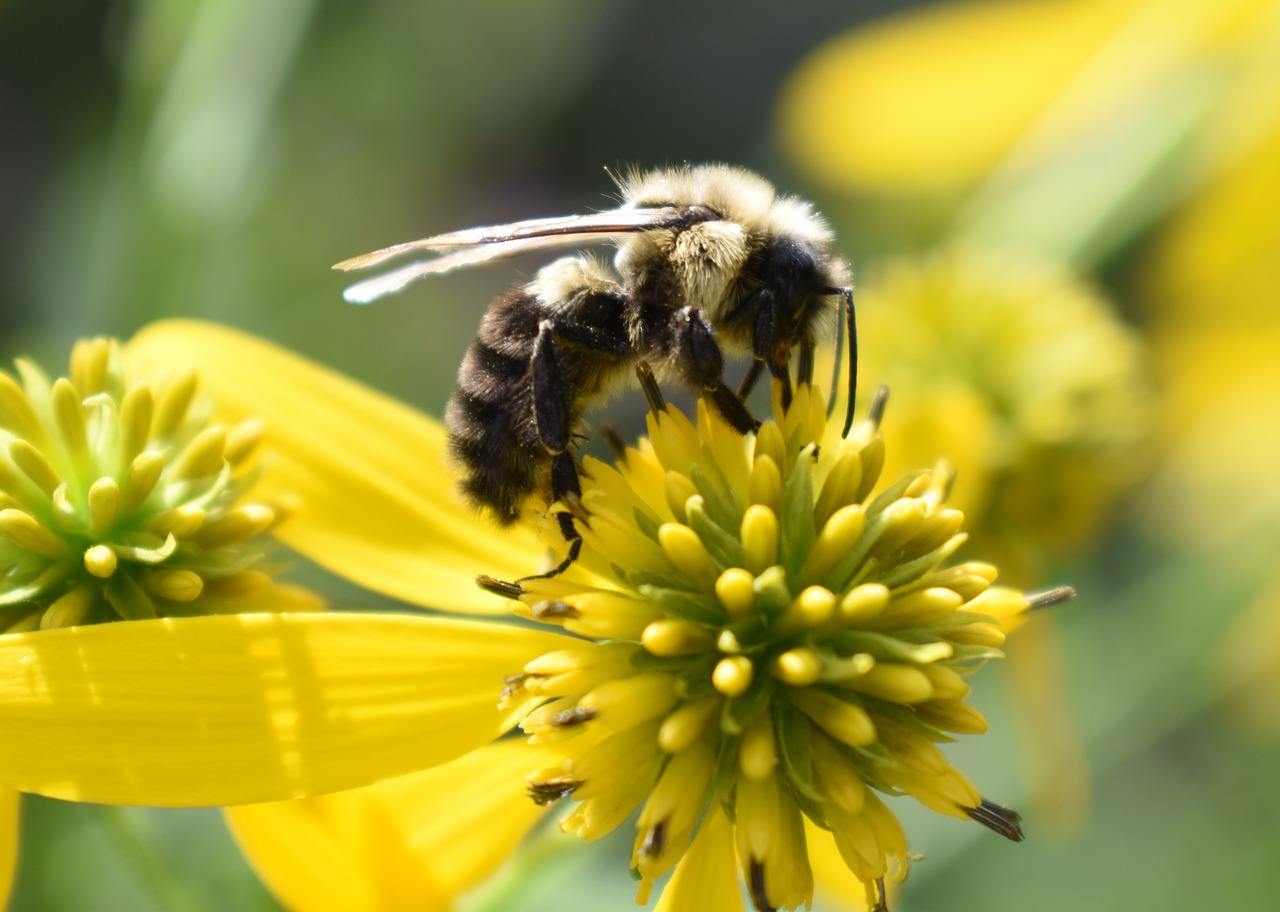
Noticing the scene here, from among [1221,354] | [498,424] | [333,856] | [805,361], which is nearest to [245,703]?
[333,856]

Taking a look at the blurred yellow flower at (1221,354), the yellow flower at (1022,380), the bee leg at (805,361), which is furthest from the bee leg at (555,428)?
the blurred yellow flower at (1221,354)

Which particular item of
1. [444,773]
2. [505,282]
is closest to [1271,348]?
[505,282]

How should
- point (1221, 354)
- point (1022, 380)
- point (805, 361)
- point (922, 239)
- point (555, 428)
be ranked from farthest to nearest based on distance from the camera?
point (1221, 354) → point (922, 239) → point (1022, 380) → point (805, 361) → point (555, 428)

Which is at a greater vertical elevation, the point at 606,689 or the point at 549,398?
the point at 549,398

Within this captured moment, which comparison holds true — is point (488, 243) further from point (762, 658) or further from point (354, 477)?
point (762, 658)

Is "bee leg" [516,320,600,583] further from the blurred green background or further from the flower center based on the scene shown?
the blurred green background

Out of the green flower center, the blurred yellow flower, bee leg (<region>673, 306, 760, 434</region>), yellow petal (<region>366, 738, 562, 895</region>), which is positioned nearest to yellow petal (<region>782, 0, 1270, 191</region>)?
the blurred yellow flower

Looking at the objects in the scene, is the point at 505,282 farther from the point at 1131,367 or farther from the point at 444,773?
the point at 444,773
